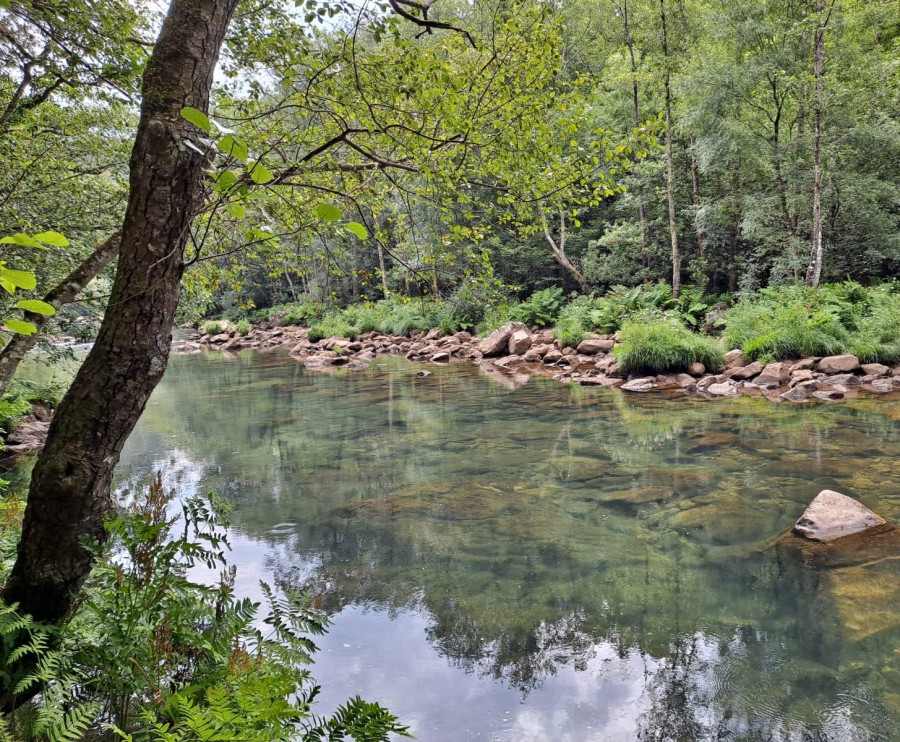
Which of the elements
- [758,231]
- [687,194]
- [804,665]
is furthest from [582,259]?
[804,665]

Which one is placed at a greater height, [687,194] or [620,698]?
[687,194]

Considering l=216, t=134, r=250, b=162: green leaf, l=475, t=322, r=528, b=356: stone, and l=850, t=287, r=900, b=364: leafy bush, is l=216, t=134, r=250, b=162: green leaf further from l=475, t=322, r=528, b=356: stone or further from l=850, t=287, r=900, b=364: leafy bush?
l=475, t=322, r=528, b=356: stone

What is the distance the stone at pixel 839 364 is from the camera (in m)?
12.5

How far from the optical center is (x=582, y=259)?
942 inches

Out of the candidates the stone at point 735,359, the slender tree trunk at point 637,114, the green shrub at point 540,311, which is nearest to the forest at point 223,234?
the stone at point 735,359

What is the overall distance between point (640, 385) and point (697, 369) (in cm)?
171

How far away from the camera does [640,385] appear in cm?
1384

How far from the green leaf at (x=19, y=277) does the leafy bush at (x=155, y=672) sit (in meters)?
1.47

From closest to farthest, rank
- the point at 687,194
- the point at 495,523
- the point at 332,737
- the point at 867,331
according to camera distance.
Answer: the point at 332,737 < the point at 495,523 < the point at 867,331 < the point at 687,194

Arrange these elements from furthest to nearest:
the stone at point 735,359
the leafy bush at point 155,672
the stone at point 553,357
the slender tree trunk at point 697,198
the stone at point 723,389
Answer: the slender tree trunk at point 697,198, the stone at point 553,357, the stone at point 735,359, the stone at point 723,389, the leafy bush at point 155,672

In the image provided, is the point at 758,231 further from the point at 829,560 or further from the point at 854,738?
the point at 854,738

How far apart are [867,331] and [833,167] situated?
622cm

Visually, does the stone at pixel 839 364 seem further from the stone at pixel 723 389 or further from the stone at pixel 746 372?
the stone at pixel 723 389

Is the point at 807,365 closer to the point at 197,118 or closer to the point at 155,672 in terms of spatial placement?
the point at 155,672
